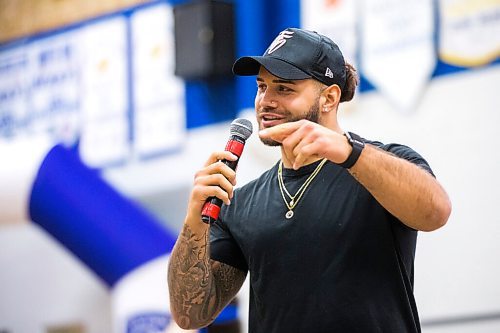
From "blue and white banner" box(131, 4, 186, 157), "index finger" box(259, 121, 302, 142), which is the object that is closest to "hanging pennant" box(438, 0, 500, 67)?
"blue and white banner" box(131, 4, 186, 157)

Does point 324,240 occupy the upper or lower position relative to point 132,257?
upper

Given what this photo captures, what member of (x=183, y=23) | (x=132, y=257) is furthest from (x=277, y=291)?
(x=183, y=23)

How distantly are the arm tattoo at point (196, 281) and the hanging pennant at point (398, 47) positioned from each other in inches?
102

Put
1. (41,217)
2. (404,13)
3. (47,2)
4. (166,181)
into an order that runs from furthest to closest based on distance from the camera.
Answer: (47,2), (166,181), (41,217), (404,13)

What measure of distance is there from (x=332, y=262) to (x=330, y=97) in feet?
1.59

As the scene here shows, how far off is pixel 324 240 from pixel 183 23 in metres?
3.93

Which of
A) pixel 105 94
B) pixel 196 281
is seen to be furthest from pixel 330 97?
pixel 105 94

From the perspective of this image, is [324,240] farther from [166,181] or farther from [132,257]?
[166,181]

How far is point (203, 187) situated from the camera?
7.25 ft

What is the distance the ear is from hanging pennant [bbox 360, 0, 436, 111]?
2413 millimetres

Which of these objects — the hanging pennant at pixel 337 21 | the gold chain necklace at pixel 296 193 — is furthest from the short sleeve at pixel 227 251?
the hanging pennant at pixel 337 21

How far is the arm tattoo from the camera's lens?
239cm

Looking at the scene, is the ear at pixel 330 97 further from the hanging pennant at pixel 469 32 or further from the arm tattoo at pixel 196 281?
the hanging pennant at pixel 469 32

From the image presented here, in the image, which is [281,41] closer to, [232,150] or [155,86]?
[232,150]
